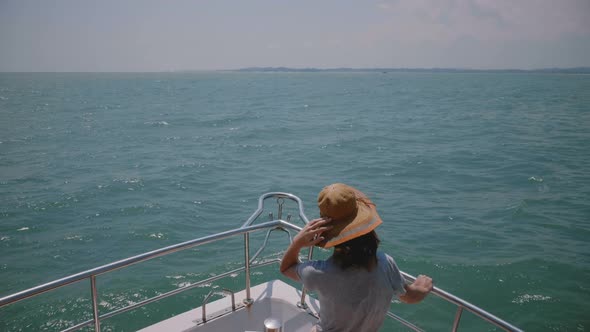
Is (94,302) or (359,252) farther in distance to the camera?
(94,302)

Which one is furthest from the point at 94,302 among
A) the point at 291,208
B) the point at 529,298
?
the point at 291,208

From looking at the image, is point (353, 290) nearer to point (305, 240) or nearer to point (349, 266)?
point (349, 266)

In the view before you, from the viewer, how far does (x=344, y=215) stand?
1865 millimetres

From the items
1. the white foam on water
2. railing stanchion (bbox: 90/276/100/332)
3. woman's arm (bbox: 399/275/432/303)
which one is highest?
woman's arm (bbox: 399/275/432/303)

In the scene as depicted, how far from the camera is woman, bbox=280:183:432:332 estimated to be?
185cm

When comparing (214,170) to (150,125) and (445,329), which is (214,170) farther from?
(150,125)

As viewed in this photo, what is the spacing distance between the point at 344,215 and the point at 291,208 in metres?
11.5

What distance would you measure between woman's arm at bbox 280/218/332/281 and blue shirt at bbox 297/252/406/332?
10 cm

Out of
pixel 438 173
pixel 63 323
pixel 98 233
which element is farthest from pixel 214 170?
pixel 63 323

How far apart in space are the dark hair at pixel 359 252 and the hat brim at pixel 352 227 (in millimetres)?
59

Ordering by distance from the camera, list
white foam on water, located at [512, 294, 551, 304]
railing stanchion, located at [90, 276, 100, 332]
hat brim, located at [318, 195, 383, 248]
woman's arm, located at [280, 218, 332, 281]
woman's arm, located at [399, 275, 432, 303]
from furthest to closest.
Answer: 1. white foam on water, located at [512, 294, 551, 304]
2. railing stanchion, located at [90, 276, 100, 332]
3. woman's arm, located at [399, 275, 432, 303]
4. woman's arm, located at [280, 218, 332, 281]
5. hat brim, located at [318, 195, 383, 248]

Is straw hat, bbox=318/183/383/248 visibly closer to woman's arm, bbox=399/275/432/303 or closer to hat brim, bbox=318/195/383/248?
hat brim, bbox=318/195/383/248

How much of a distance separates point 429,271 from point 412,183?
7.10 meters

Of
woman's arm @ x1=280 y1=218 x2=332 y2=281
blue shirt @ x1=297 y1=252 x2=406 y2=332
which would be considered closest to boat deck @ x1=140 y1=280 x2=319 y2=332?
woman's arm @ x1=280 y1=218 x2=332 y2=281
